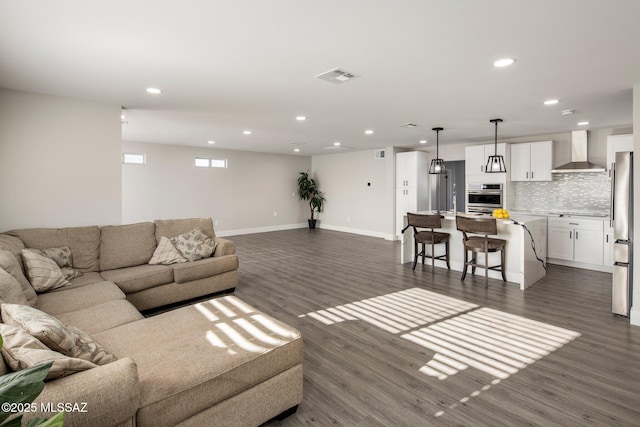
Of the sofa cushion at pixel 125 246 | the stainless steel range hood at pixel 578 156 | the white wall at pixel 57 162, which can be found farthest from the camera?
the stainless steel range hood at pixel 578 156

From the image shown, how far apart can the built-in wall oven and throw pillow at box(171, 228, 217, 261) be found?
555 centimetres

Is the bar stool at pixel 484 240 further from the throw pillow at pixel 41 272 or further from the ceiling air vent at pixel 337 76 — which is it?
the throw pillow at pixel 41 272

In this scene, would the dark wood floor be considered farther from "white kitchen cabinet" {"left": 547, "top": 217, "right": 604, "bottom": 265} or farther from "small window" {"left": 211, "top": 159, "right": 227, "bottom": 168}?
"small window" {"left": 211, "top": 159, "right": 227, "bottom": 168}

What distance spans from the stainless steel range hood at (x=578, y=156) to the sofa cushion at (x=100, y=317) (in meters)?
6.97

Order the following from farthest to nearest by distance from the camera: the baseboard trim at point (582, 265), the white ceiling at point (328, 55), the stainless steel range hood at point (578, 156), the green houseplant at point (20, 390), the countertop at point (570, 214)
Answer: the stainless steel range hood at point (578, 156)
the countertop at point (570, 214)
the baseboard trim at point (582, 265)
the white ceiling at point (328, 55)
the green houseplant at point (20, 390)

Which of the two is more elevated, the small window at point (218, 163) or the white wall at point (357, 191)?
the small window at point (218, 163)

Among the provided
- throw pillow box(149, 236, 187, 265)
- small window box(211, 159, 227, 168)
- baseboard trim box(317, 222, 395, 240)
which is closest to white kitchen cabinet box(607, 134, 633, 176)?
baseboard trim box(317, 222, 395, 240)

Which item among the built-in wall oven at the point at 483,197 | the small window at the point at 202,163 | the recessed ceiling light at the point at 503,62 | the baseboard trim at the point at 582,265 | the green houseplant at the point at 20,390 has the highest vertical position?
the recessed ceiling light at the point at 503,62

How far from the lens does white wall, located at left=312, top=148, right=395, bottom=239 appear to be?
880 centimetres

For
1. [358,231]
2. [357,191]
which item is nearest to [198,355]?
[358,231]

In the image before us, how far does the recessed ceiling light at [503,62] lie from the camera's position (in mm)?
2701

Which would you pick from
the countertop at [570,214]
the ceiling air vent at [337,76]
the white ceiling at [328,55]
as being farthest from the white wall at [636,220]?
the ceiling air vent at [337,76]

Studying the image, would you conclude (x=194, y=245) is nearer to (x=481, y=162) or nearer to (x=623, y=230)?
(x=623, y=230)

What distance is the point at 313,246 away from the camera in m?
7.63
